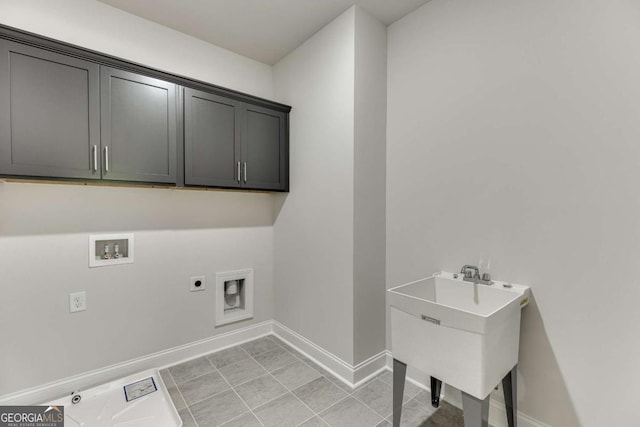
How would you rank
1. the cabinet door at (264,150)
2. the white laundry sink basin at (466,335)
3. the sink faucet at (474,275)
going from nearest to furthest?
the white laundry sink basin at (466,335) → the sink faucet at (474,275) → the cabinet door at (264,150)

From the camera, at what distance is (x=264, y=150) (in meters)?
2.53

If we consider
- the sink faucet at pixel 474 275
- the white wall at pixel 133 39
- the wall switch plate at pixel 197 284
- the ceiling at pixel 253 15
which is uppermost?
the ceiling at pixel 253 15

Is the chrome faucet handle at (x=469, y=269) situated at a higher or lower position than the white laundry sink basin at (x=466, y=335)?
higher

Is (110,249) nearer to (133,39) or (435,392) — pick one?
(133,39)

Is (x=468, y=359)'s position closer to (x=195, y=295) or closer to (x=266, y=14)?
(x=195, y=295)

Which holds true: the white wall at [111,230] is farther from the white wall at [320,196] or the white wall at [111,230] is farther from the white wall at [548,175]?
the white wall at [548,175]

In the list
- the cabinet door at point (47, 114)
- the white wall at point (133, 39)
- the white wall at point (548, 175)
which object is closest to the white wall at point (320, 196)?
the white wall at point (133, 39)

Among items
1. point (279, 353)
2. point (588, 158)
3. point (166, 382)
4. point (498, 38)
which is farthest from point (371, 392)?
point (498, 38)

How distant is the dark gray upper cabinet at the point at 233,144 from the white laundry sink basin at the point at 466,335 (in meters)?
1.51

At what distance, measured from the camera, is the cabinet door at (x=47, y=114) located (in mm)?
1558

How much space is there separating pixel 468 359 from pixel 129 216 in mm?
2323

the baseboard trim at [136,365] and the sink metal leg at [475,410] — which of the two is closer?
the sink metal leg at [475,410]

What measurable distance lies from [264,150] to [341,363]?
5.98 feet

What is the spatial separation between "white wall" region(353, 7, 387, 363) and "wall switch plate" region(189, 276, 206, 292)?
4.35 feet
